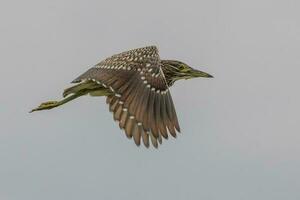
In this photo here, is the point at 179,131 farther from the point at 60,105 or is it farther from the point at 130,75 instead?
the point at 60,105

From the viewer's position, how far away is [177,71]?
2309 centimetres

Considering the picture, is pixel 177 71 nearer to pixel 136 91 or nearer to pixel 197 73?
pixel 197 73

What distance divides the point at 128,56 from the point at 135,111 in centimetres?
217

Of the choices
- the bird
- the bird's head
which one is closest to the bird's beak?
the bird's head

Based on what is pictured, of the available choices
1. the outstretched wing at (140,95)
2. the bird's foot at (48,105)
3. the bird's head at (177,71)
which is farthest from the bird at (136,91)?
the bird's head at (177,71)

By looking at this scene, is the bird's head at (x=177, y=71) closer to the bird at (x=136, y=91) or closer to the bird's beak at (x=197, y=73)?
the bird's beak at (x=197, y=73)

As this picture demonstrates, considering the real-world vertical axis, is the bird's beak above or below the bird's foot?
above

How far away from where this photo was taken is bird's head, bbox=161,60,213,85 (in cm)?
2300

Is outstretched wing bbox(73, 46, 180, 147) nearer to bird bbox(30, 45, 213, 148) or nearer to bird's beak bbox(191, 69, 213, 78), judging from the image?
bird bbox(30, 45, 213, 148)

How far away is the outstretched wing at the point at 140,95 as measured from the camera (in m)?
19.2

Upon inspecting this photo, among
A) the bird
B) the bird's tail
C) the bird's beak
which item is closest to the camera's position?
the bird

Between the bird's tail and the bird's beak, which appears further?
the bird's beak

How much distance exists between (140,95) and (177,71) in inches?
138

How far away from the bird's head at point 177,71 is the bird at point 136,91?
134 centimetres
